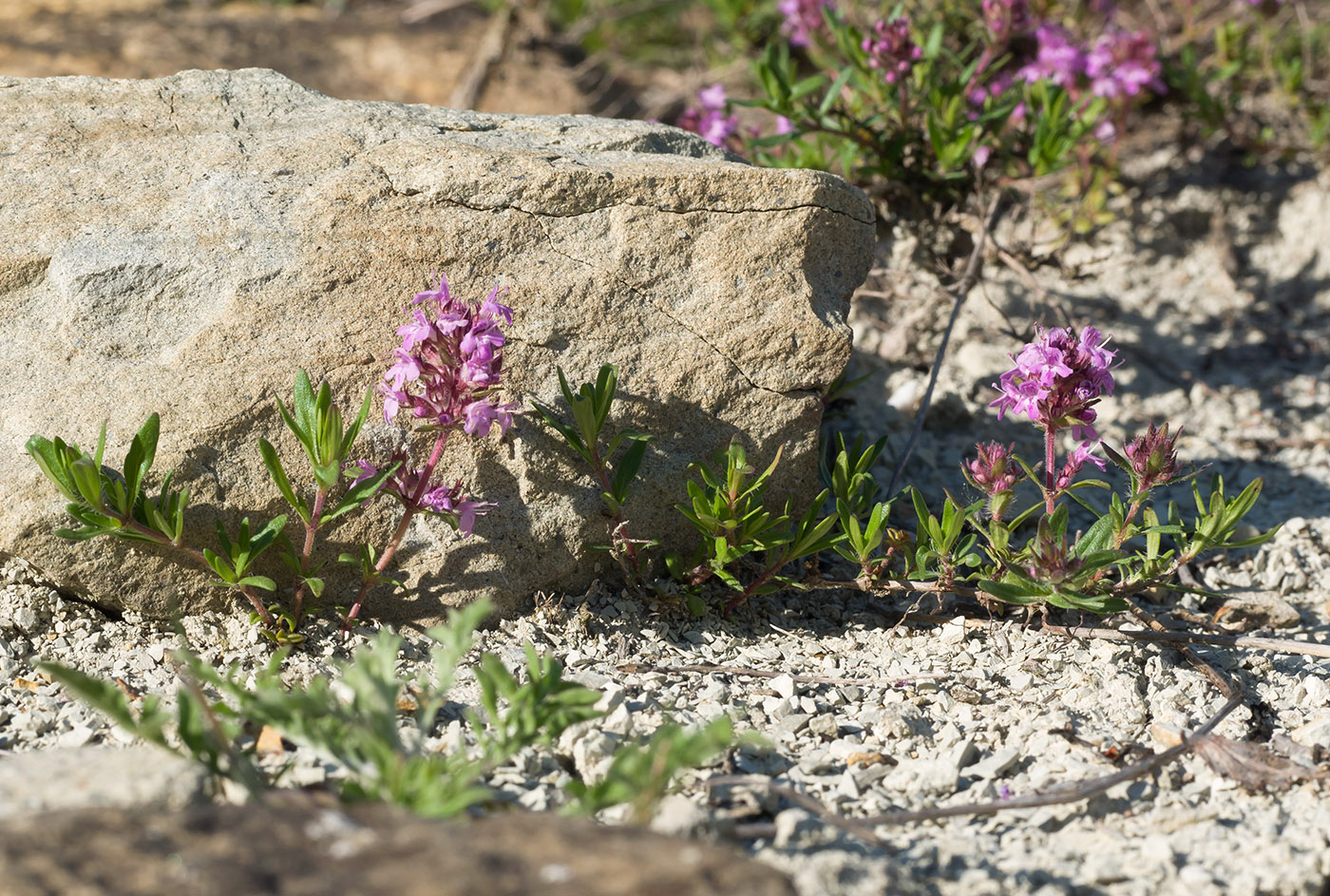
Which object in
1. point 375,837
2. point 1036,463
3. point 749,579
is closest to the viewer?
point 375,837

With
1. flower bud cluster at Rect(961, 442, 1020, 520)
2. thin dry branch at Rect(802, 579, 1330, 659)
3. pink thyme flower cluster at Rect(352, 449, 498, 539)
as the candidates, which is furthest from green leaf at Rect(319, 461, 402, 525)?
flower bud cluster at Rect(961, 442, 1020, 520)

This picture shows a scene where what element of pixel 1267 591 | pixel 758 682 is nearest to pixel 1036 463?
pixel 1267 591

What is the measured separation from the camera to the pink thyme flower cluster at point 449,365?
2721mm

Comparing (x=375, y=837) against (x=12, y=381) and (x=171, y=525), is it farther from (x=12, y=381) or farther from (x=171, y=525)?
(x=12, y=381)

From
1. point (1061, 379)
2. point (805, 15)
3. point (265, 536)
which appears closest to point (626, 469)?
point (265, 536)

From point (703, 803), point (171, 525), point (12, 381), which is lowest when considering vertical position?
point (703, 803)

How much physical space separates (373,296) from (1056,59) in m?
3.56

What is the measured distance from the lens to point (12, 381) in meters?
2.83

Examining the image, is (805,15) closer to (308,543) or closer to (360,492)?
(360,492)

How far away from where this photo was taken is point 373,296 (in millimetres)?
3053

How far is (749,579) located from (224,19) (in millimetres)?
5307

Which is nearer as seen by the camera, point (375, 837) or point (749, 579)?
point (375, 837)

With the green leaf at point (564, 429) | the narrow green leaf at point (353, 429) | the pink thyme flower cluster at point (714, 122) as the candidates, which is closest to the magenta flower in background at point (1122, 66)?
the pink thyme flower cluster at point (714, 122)

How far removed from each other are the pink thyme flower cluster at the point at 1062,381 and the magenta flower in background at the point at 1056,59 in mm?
2457
